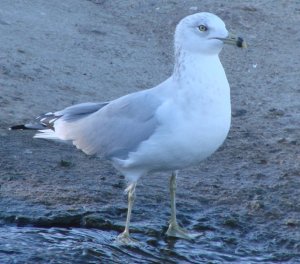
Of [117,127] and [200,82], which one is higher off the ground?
[200,82]

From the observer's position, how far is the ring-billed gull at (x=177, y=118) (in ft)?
19.6

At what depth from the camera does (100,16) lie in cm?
1120

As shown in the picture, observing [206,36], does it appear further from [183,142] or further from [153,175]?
[153,175]

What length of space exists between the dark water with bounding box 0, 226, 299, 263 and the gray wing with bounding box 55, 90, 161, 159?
22.4 inches

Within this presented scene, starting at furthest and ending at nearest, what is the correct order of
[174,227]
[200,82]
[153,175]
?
[153,175] < [174,227] < [200,82]

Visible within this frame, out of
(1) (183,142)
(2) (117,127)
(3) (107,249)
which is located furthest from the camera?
(2) (117,127)

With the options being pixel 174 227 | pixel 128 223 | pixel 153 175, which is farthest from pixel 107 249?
pixel 153 175

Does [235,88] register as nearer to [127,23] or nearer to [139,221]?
[127,23]

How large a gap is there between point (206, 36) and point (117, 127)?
2.69ft

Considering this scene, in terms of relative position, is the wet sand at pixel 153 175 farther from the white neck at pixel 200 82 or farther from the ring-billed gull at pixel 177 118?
the white neck at pixel 200 82

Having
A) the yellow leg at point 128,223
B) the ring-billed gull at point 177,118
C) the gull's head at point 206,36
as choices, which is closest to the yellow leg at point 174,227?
the ring-billed gull at point 177,118

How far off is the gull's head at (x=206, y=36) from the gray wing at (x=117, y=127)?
1.36ft

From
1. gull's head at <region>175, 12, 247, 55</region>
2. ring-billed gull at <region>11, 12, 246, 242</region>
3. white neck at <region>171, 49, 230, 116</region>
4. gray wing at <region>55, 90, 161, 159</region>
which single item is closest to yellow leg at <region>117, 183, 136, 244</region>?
ring-billed gull at <region>11, 12, 246, 242</region>

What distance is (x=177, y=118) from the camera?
599cm
